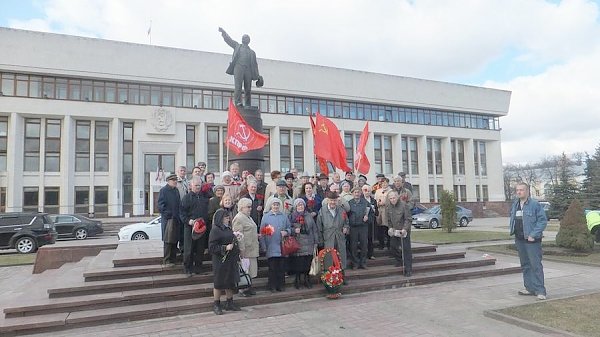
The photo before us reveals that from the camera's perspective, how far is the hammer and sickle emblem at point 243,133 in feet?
31.7

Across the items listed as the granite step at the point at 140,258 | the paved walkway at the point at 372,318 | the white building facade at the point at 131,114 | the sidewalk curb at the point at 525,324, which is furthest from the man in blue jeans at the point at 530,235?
the white building facade at the point at 131,114

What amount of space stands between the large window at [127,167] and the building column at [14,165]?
750cm

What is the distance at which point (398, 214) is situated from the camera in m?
8.64

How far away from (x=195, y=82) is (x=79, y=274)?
101 feet

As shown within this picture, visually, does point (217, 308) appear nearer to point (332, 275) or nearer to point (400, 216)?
point (332, 275)

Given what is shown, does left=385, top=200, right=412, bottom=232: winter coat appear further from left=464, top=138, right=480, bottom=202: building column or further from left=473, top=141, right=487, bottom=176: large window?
left=473, top=141, right=487, bottom=176: large window

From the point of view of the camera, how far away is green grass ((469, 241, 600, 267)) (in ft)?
35.8

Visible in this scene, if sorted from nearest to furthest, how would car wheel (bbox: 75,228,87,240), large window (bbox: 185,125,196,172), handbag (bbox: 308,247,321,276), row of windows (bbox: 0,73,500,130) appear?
handbag (bbox: 308,247,321,276)
car wheel (bbox: 75,228,87,240)
row of windows (bbox: 0,73,500,130)
large window (bbox: 185,125,196,172)

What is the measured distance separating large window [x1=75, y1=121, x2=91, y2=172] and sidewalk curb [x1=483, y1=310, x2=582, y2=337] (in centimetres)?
3518

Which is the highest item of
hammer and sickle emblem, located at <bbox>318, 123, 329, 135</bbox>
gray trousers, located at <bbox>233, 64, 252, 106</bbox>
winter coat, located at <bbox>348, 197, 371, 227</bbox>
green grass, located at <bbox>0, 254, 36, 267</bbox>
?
gray trousers, located at <bbox>233, 64, 252, 106</bbox>

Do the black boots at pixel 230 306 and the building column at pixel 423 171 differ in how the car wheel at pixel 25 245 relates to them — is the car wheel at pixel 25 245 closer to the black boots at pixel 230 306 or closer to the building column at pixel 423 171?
the black boots at pixel 230 306

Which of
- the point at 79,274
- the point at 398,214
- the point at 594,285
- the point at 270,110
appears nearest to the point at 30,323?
the point at 79,274

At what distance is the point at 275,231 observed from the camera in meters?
7.28

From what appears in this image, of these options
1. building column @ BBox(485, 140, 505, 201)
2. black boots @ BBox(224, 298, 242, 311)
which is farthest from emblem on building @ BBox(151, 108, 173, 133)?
building column @ BBox(485, 140, 505, 201)
